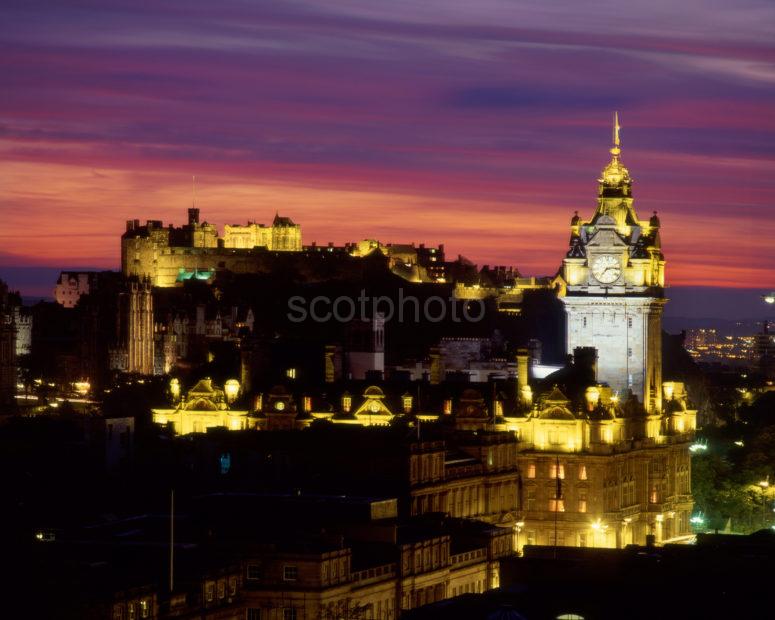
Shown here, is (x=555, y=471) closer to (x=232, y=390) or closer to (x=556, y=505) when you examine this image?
(x=556, y=505)

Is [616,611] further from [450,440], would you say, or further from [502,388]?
[502,388]

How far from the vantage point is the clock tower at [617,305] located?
183 m

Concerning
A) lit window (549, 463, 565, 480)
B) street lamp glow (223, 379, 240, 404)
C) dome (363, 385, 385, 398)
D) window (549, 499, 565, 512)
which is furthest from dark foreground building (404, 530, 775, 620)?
street lamp glow (223, 379, 240, 404)

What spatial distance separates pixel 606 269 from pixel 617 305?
2.38m

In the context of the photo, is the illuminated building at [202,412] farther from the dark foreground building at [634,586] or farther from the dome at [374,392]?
the dark foreground building at [634,586]

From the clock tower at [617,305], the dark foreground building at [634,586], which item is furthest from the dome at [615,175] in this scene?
the dark foreground building at [634,586]

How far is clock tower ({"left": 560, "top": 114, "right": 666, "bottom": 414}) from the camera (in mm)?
183250

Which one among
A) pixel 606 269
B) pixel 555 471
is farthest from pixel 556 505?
pixel 606 269

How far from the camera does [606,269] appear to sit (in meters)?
184

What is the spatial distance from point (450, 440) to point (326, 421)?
7.89 m

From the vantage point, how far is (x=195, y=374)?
184750mm

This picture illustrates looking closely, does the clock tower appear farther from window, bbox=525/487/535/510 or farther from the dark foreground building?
the dark foreground building

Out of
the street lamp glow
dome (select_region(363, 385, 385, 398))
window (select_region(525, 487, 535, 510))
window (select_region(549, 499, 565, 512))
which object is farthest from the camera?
the street lamp glow

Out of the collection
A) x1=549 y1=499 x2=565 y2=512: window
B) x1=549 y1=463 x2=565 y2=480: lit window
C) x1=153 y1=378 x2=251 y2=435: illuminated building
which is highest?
x1=153 y1=378 x2=251 y2=435: illuminated building
